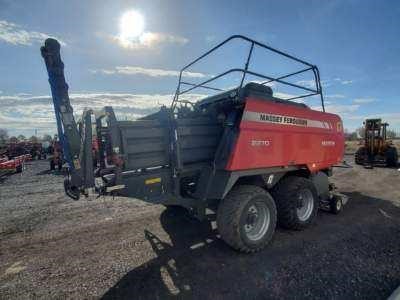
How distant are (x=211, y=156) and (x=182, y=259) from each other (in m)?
1.67

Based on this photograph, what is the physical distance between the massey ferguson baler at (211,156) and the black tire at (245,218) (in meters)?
0.02

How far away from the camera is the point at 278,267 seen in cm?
349

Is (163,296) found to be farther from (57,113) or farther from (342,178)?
(342,178)

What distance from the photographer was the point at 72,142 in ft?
11.3

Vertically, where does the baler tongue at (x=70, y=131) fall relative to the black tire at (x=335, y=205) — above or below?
above

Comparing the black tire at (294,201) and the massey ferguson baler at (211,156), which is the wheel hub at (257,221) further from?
the black tire at (294,201)

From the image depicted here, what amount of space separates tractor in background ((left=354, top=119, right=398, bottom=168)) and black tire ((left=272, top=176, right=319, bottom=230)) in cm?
1289

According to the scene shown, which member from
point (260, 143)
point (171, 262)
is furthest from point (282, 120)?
point (171, 262)

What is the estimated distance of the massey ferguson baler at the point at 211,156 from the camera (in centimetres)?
339

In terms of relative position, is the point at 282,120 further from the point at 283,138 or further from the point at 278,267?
the point at 278,267

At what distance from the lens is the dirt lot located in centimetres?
303

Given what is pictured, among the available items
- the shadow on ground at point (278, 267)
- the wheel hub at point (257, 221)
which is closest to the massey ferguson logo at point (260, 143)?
the wheel hub at point (257, 221)

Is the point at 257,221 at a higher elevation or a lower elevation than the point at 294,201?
lower

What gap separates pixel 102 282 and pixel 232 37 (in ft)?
13.5
